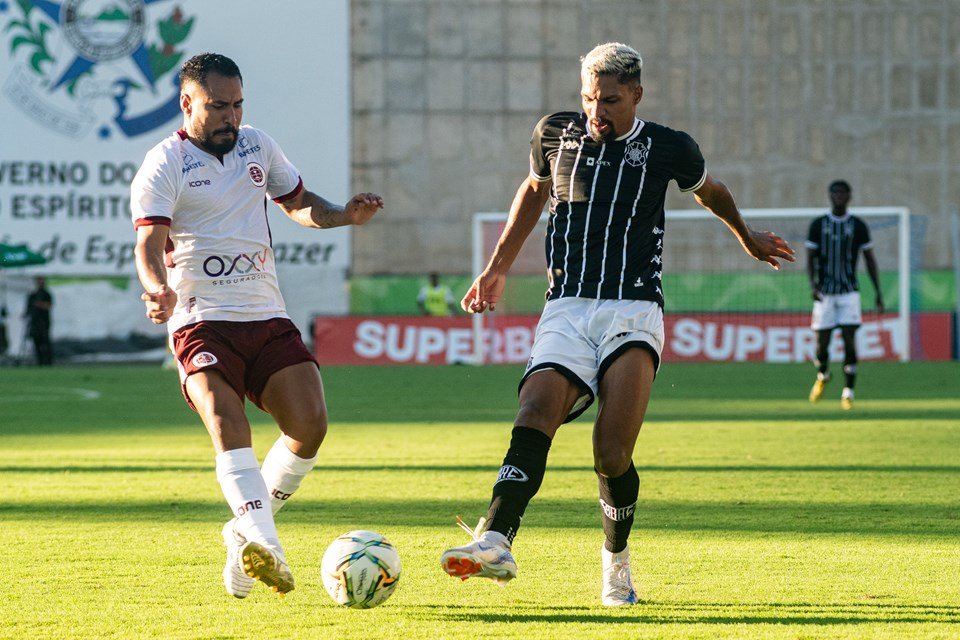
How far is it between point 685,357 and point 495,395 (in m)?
9.32

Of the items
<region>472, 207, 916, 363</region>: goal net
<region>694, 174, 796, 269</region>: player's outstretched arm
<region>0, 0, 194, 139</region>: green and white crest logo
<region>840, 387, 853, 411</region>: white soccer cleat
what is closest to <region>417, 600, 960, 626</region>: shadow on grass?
<region>694, 174, 796, 269</region>: player's outstretched arm

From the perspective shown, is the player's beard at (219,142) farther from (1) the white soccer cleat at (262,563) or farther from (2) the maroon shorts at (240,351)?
(1) the white soccer cleat at (262,563)

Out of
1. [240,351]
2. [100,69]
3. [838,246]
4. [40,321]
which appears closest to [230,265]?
[240,351]

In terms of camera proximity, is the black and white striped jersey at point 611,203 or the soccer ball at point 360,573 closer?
the soccer ball at point 360,573

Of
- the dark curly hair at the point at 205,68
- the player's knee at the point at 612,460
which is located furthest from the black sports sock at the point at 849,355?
the dark curly hair at the point at 205,68

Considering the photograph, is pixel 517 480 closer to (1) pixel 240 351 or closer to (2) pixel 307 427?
(2) pixel 307 427

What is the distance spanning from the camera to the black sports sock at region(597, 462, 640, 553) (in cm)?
538

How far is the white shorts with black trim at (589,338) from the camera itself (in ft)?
17.3

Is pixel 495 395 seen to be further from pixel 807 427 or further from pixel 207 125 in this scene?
pixel 207 125

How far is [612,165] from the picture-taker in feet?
17.7

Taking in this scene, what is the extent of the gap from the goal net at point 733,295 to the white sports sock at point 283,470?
20.2 m

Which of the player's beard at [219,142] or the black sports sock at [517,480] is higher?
the player's beard at [219,142]

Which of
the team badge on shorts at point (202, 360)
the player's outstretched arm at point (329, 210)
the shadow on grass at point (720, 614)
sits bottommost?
the shadow on grass at point (720, 614)

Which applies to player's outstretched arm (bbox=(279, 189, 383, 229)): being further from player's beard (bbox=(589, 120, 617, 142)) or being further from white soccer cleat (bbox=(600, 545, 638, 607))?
white soccer cleat (bbox=(600, 545, 638, 607))
